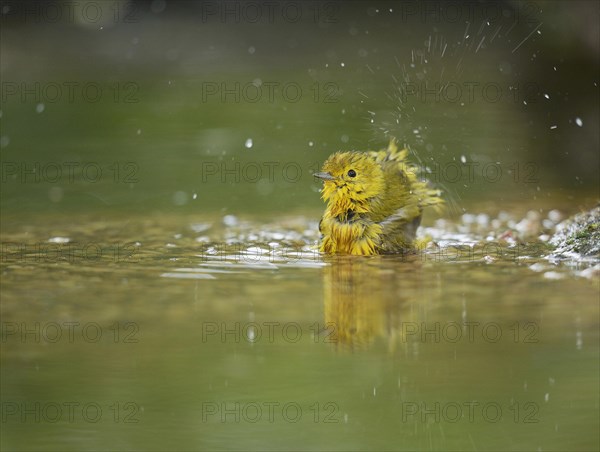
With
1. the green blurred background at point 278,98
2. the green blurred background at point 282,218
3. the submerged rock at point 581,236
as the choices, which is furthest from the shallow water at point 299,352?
the green blurred background at point 278,98

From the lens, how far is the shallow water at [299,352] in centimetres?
296

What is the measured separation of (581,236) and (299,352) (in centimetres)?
214

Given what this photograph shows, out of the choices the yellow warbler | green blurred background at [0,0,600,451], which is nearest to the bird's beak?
the yellow warbler

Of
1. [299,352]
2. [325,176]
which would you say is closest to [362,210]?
[325,176]

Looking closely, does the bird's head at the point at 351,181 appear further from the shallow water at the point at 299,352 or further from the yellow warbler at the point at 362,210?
the shallow water at the point at 299,352

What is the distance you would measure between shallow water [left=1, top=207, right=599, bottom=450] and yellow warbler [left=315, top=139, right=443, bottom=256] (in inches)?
9.1

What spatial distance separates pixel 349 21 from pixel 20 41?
15.5 feet

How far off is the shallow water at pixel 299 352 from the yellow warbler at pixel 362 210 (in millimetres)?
231

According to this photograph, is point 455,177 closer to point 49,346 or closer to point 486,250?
point 486,250

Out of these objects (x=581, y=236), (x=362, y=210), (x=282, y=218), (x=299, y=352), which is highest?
(x=282, y=218)

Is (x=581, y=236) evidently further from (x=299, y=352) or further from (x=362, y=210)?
(x=299, y=352)

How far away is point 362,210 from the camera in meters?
5.07

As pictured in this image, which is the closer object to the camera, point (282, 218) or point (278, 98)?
point (282, 218)

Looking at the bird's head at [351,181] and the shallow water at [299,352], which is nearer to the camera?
the shallow water at [299,352]
